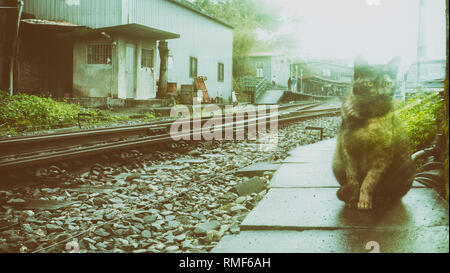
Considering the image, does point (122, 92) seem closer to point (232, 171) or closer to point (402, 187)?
point (232, 171)

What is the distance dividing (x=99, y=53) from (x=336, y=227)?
16724 mm

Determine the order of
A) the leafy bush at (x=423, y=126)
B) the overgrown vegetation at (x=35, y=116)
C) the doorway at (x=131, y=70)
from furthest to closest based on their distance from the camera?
the doorway at (x=131, y=70) < the overgrown vegetation at (x=35, y=116) < the leafy bush at (x=423, y=126)

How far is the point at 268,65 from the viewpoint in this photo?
125 feet

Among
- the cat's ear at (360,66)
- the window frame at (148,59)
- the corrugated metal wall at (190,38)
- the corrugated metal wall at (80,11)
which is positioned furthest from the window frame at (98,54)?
the cat's ear at (360,66)

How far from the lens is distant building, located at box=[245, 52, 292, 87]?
125 ft

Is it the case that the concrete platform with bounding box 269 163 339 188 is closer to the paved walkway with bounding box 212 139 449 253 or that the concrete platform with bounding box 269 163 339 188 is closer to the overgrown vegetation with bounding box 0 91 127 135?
the paved walkway with bounding box 212 139 449 253

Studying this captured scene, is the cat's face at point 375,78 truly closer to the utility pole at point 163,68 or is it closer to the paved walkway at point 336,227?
the paved walkway at point 336,227

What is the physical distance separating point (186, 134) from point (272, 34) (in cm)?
4025

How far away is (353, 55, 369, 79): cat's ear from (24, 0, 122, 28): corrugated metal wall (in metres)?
17.6

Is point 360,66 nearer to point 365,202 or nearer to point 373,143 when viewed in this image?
point 373,143

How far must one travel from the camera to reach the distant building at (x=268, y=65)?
38062mm

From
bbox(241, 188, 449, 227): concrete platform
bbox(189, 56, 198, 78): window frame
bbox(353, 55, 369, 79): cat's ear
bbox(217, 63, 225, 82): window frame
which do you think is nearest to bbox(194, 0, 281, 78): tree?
bbox(217, 63, 225, 82): window frame

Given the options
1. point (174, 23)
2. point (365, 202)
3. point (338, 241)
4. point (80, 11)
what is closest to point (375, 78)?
point (365, 202)
